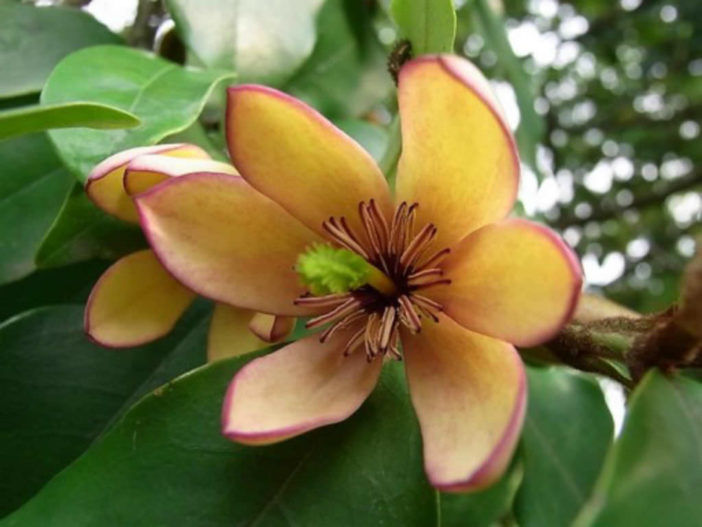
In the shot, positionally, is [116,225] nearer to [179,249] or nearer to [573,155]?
[179,249]

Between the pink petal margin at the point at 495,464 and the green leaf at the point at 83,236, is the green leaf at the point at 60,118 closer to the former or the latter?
the green leaf at the point at 83,236

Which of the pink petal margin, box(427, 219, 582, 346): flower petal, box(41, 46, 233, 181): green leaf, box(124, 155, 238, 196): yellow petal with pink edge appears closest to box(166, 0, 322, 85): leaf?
box(41, 46, 233, 181): green leaf

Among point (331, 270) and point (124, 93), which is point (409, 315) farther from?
point (124, 93)

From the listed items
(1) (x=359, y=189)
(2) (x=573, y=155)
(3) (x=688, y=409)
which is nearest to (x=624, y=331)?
(3) (x=688, y=409)

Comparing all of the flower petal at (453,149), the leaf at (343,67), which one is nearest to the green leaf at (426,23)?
the flower petal at (453,149)

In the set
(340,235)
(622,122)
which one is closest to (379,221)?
(340,235)

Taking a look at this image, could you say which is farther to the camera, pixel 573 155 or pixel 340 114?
pixel 573 155

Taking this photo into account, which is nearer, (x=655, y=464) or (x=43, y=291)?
(x=655, y=464)
